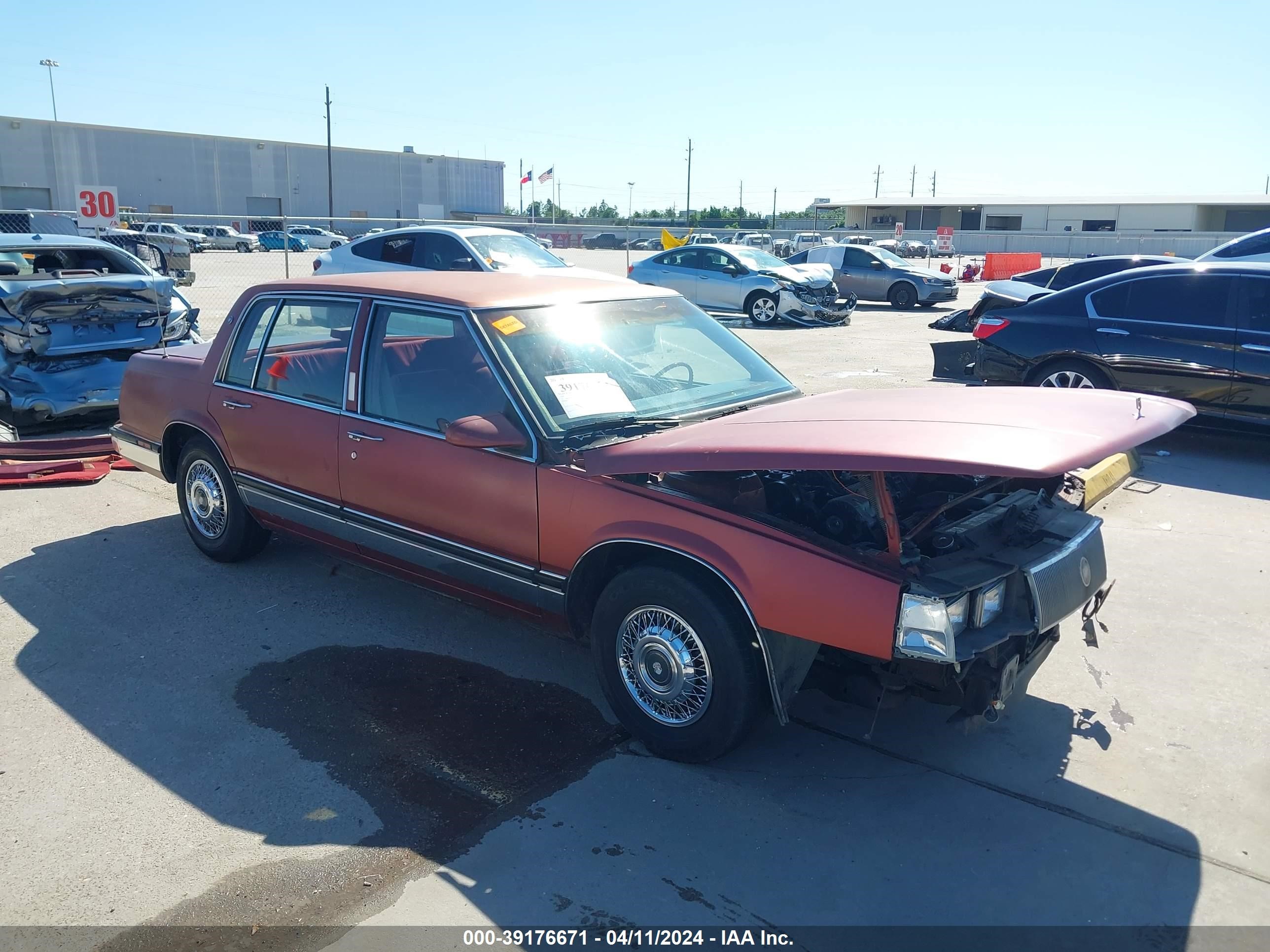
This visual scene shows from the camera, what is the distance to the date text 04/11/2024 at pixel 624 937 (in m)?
2.83

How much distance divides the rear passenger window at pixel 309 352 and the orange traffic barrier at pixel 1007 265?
104 ft

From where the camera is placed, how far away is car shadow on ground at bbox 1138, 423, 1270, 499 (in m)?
7.80

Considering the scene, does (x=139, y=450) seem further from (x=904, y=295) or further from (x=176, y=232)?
(x=176, y=232)

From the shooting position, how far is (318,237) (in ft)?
179

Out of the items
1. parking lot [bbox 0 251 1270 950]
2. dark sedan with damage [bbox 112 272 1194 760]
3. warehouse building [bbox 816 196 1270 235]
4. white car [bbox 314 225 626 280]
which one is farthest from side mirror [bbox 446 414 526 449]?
warehouse building [bbox 816 196 1270 235]

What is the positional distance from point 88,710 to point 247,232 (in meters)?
63.9

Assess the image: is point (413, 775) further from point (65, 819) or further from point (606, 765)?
point (65, 819)

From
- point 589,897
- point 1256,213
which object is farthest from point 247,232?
point 589,897

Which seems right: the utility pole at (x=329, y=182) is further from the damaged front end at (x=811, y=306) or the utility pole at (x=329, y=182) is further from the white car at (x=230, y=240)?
the damaged front end at (x=811, y=306)

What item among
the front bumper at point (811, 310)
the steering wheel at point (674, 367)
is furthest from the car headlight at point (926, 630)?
the front bumper at point (811, 310)

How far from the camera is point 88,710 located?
4180 mm

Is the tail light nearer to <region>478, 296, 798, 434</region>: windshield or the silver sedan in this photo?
<region>478, 296, 798, 434</region>: windshield

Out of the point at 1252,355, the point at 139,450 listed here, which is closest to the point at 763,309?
the point at 1252,355

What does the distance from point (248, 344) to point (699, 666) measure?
11.1ft
